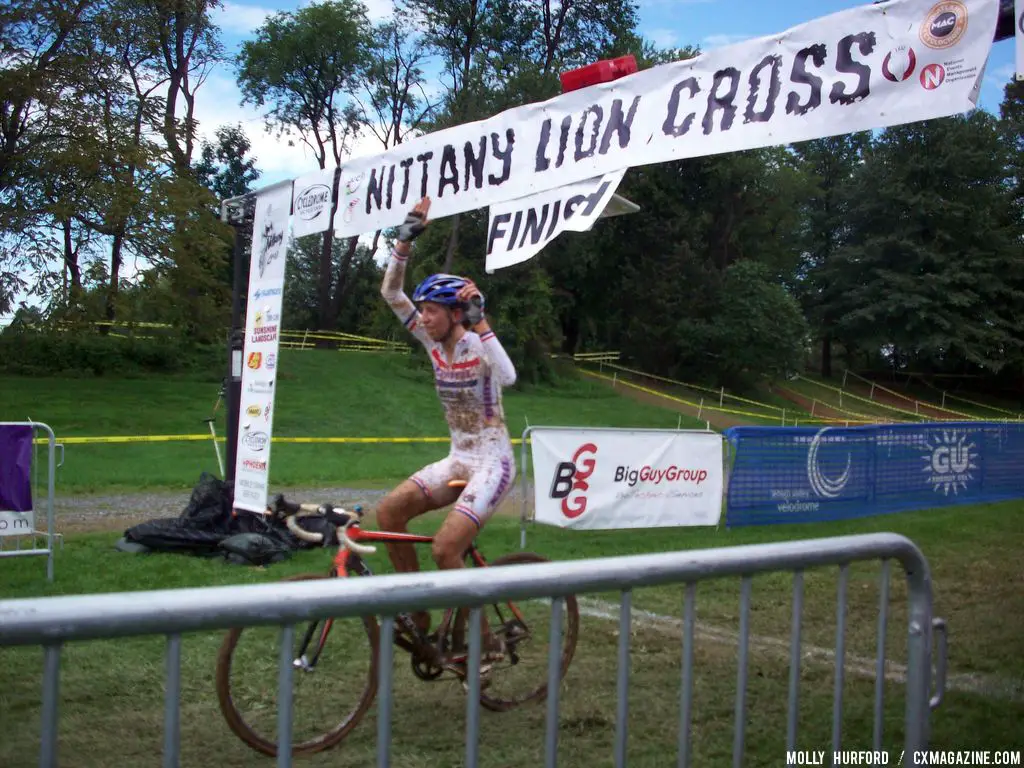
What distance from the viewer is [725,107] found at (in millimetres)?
5492

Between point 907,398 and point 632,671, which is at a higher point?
point 907,398

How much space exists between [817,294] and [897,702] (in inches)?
2196

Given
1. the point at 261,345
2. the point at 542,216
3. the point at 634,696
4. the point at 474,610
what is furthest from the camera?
the point at 261,345

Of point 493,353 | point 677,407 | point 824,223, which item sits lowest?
point 677,407

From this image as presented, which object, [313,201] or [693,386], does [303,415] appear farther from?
[693,386]

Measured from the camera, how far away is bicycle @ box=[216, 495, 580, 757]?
407 cm

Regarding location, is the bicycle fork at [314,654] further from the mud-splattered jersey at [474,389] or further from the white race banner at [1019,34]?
the white race banner at [1019,34]

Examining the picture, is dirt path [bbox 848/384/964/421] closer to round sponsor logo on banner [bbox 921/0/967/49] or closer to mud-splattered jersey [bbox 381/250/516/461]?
round sponsor logo on banner [bbox 921/0/967/49]

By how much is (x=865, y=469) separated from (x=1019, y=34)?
31.6 ft

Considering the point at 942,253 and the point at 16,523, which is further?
the point at 942,253

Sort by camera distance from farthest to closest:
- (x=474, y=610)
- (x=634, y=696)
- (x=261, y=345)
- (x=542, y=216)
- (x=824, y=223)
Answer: (x=824, y=223), (x=261, y=345), (x=542, y=216), (x=634, y=696), (x=474, y=610)

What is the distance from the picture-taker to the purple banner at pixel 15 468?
7934mm

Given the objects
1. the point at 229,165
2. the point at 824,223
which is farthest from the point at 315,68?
the point at 824,223

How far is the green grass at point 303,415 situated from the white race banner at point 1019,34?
40.6 ft
